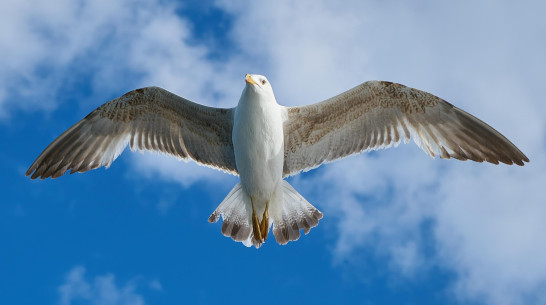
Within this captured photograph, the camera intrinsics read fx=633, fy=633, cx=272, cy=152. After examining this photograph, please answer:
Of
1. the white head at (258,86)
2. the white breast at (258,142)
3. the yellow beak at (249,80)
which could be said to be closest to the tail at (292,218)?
the white breast at (258,142)

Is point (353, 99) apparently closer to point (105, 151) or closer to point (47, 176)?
point (105, 151)

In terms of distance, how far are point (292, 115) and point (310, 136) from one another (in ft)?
1.39

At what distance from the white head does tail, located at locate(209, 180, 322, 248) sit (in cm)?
143

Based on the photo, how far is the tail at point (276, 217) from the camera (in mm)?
8781

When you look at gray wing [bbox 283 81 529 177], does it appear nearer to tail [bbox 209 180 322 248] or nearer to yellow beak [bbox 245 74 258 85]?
tail [bbox 209 180 322 248]

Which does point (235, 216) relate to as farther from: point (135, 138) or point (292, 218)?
point (135, 138)

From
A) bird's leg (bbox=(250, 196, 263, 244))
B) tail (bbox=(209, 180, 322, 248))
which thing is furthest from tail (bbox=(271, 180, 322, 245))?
bird's leg (bbox=(250, 196, 263, 244))

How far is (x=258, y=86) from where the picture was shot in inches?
310

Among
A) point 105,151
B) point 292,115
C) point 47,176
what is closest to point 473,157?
point 292,115

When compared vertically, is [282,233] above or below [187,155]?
below

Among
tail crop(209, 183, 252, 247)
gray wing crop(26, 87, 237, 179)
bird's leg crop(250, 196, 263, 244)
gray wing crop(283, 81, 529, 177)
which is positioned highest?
gray wing crop(26, 87, 237, 179)

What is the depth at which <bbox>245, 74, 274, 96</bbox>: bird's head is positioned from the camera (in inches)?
307

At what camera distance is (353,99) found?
8.39 metres

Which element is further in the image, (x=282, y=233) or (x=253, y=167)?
(x=282, y=233)
